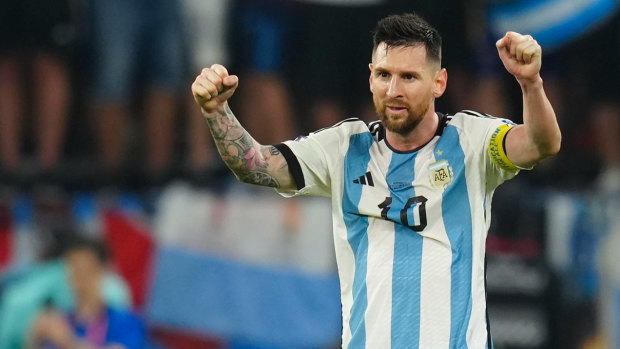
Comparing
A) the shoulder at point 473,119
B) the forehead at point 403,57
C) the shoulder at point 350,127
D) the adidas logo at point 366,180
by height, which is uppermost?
the forehead at point 403,57

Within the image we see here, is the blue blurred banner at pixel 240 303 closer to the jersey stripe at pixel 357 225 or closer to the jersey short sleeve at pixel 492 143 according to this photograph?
the jersey stripe at pixel 357 225

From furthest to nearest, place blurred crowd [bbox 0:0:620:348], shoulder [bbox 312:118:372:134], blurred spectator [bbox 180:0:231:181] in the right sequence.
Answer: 1. blurred spectator [bbox 180:0:231:181]
2. blurred crowd [bbox 0:0:620:348]
3. shoulder [bbox 312:118:372:134]

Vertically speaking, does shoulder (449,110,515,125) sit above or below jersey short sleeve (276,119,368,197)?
above

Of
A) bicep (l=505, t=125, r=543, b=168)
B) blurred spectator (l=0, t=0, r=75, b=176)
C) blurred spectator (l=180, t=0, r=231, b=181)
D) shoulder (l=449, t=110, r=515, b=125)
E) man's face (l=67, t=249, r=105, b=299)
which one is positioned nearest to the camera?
bicep (l=505, t=125, r=543, b=168)

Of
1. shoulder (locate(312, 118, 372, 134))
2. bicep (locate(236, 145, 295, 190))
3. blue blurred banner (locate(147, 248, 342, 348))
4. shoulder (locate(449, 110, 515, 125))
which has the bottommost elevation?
blue blurred banner (locate(147, 248, 342, 348))

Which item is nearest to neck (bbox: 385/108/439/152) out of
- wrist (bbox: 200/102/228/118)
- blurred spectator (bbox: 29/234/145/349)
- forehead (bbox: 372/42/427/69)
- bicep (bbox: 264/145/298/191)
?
forehead (bbox: 372/42/427/69)

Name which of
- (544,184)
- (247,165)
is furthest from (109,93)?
(247,165)

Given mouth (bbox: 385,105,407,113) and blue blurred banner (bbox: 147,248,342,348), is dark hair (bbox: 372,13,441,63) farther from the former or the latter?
blue blurred banner (bbox: 147,248,342,348)

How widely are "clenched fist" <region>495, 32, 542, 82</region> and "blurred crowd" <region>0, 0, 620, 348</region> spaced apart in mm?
4539

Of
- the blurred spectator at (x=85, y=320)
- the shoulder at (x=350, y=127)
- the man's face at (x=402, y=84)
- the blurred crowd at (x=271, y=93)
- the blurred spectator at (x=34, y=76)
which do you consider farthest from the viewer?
the blurred crowd at (x=271, y=93)

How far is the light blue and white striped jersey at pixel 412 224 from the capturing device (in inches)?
149

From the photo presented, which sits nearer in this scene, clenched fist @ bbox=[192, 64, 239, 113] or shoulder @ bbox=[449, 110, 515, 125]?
clenched fist @ bbox=[192, 64, 239, 113]

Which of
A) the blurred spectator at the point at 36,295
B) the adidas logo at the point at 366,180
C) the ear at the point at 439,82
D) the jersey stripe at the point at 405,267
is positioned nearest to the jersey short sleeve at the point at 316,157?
the adidas logo at the point at 366,180

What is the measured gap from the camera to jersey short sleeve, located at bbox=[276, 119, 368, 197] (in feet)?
13.1
